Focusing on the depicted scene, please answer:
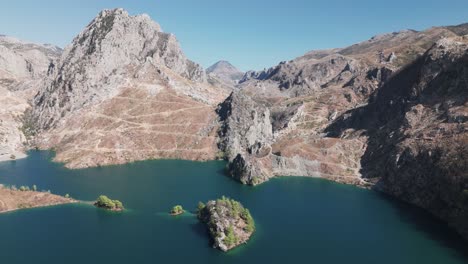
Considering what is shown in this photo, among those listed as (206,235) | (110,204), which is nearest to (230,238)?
(206,235)

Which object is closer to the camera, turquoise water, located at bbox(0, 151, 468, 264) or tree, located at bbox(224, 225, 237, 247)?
turquoise water, located at bbox(0, 151, 468, 264)

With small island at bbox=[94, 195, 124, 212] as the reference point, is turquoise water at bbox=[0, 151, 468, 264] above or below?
below

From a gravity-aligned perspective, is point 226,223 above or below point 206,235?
above

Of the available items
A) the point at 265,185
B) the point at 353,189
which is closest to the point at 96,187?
the point at 265,185

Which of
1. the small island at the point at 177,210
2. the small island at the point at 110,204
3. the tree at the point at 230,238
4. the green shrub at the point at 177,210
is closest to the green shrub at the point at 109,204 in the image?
the small island at the point at 110,204

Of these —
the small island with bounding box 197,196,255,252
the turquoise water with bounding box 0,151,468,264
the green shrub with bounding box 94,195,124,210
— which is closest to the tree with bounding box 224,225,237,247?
the small island with bounding box 197,196,255,252

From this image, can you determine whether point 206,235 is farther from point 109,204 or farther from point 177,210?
point 109,204

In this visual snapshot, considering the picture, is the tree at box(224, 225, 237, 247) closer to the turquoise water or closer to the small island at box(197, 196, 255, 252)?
the small island at box(197, 196, 255, 252)

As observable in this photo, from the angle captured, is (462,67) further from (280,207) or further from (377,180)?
(280,207)
